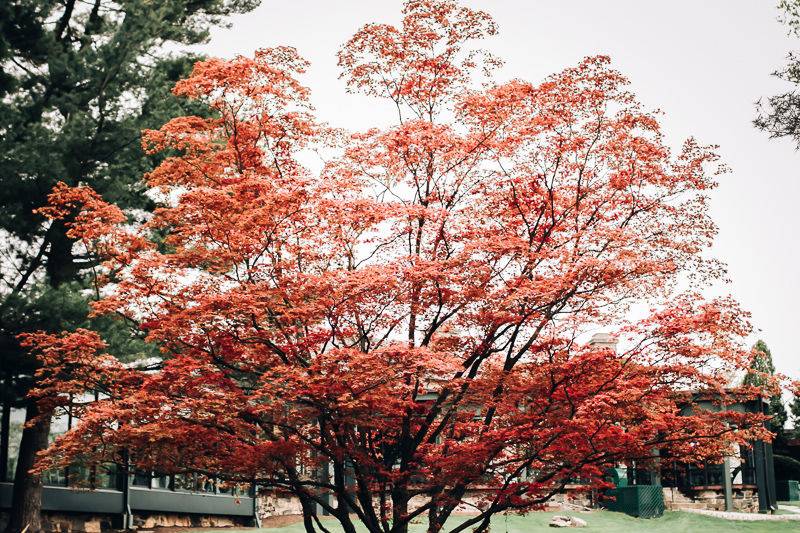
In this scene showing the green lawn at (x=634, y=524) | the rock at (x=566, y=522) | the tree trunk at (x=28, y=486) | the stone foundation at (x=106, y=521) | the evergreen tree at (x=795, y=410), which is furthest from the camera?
the evergreen tree at (x=795, y=410)

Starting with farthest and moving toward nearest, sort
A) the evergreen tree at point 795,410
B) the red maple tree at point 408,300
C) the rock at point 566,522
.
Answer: the evergreen tree at point 795,410, the rock at point 566,522, the red maple tree at point 408,300

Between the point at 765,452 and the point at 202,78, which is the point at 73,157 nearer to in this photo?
the point at 202,78

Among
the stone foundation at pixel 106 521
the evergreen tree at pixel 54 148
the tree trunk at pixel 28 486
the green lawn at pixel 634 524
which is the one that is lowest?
the green lawn at pixel 634 524

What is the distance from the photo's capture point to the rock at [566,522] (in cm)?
2736

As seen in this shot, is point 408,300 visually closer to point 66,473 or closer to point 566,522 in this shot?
point 66,473

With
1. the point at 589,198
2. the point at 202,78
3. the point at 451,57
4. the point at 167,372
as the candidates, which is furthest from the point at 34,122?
the point at 589,198

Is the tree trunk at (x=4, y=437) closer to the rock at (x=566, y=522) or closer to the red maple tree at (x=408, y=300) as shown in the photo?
the red maple tree at (x=408, y=300)

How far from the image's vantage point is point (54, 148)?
17391mm

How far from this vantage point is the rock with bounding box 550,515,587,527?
27.4 meters

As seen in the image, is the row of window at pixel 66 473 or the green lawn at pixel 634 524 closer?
the row of window at pixel 66 473

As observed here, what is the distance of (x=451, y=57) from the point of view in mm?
15617

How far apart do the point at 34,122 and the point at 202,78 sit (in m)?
6.10

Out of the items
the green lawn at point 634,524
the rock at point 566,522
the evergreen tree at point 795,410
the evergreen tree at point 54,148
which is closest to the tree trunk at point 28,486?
the evergreen tree at point 54,148

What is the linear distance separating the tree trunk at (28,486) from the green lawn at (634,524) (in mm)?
9176
